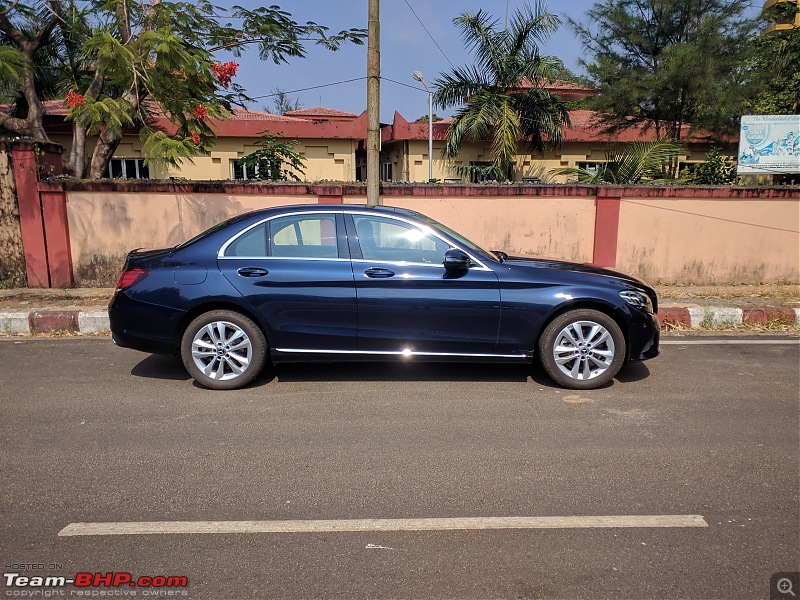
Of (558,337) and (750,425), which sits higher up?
(558,337)

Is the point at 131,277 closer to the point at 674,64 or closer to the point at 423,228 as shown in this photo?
the point at 423,228

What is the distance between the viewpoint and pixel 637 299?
529 centimetres

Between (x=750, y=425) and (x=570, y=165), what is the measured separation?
15.0 metres

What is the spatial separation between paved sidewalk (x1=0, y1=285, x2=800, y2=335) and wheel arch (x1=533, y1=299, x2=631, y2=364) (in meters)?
2.83

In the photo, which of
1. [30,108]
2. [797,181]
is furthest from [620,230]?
[30,108]

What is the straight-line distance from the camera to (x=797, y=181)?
12273 millimetres

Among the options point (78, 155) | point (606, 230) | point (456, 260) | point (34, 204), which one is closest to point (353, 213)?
point (456, 260)

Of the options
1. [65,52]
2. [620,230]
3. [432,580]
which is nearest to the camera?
[432,580]

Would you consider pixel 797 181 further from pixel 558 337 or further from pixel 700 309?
pixel 558 337

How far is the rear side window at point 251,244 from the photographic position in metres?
5.35

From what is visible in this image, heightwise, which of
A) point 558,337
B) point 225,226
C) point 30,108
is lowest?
point 558,337
